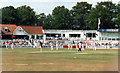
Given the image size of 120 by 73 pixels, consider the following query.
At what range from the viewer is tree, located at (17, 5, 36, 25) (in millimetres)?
109238

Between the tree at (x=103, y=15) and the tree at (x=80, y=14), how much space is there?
5.87 meters

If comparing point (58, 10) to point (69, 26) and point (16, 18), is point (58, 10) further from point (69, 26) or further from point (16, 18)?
point (16, 18)

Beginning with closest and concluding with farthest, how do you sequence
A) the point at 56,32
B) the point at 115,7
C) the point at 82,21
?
the point at 56,32 < the point at 115,7 < the point at 82,21

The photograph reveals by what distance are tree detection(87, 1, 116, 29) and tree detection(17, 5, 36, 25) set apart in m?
20.8

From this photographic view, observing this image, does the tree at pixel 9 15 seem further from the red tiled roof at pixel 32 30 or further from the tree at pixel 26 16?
the red tiled roof at pixel 32 30

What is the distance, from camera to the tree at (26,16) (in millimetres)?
109238

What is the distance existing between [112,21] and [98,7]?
7.04 metres

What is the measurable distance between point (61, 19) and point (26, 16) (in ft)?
41.3

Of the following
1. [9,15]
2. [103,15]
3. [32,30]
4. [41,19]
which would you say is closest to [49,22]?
[41,19]

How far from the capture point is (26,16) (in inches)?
4321

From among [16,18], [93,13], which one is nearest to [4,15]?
[16,18]

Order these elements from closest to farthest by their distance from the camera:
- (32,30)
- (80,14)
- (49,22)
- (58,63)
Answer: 1. (58,63)
2. (32,30)
3. (49,22)
4. (80,14)

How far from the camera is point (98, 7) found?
4301 inches

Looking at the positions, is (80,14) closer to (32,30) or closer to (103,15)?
(103,15)
